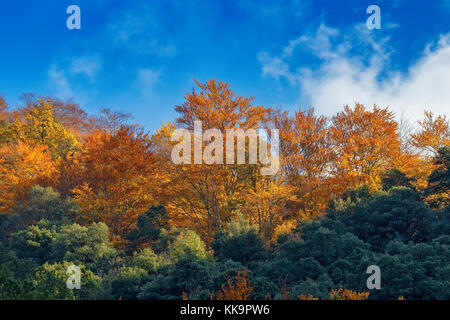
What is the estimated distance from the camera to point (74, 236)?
14.9m

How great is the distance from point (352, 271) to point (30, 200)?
58.2 feet

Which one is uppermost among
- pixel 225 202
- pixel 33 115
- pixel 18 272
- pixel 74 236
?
pixel 33 115

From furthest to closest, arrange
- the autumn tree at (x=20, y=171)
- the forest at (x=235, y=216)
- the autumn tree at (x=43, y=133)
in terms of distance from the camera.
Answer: the autumn tree at (x=43, y=133)
the autumn tree at (x=20, y=171)
the forest at (x=235, y=216)

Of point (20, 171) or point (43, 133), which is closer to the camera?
point (20, 171)

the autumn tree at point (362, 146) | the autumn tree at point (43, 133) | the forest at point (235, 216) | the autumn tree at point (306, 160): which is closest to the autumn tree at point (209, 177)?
the forest at point (235, 216)

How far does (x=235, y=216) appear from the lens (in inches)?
765

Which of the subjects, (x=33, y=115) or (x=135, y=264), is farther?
(x=33, y=115)

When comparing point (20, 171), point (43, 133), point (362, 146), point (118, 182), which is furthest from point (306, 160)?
point (43, 133)

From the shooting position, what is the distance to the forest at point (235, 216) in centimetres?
1038

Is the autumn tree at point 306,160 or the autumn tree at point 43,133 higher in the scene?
the autumn tree at point 43,133

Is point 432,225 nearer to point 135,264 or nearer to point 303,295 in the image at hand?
point 303,295

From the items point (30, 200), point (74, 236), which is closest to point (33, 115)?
point (30, 200)

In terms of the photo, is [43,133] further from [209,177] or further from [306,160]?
[306,160]

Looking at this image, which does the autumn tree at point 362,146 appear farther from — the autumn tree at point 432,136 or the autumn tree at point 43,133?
the autumn tree at point 43,133
